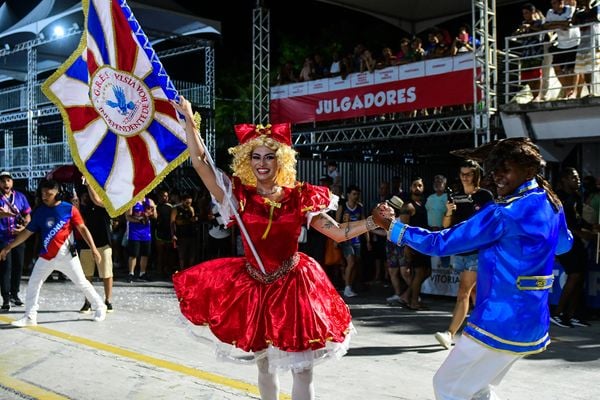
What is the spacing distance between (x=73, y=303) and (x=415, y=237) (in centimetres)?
798

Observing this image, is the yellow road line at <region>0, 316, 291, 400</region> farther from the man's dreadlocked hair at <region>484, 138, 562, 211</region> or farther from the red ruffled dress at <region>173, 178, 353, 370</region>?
the man's dreadlocked hair at <region>484, 138, 562, 211</region>

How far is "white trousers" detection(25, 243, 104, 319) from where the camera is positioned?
8445 millimetres

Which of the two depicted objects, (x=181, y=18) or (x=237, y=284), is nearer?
(x=237, y=284)

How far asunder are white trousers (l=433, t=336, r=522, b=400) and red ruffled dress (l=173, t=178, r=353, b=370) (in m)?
0.78

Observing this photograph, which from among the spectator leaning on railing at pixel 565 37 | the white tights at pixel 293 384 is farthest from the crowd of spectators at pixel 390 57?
the white tights at pixel 293 384

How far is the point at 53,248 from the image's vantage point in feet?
28.1

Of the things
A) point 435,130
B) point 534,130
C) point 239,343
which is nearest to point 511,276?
point 239,343

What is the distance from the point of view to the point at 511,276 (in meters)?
3.44

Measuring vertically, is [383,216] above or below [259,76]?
below

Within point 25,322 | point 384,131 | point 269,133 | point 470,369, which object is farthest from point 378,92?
point 470,369

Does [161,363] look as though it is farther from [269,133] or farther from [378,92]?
[378,92]

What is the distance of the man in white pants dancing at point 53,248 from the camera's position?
8.46m

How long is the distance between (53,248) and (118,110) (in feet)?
12.6

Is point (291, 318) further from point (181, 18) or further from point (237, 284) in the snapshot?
point (181, 18)
